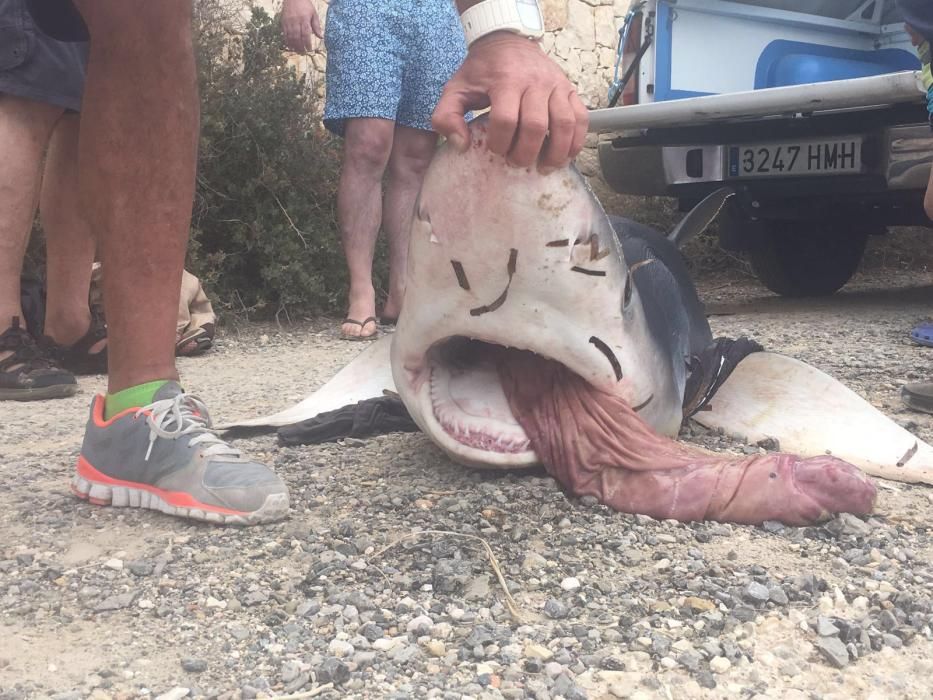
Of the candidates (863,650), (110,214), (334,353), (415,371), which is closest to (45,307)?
(334,353)

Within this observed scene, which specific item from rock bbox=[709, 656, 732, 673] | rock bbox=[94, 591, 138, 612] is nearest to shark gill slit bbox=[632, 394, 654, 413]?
rock bbox=[709, 656, 732, 673]

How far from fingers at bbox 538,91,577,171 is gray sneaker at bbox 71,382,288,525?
30.7 inches

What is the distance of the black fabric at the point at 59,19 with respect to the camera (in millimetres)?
1975

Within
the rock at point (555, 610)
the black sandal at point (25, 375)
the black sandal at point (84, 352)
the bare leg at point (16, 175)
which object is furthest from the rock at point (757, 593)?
the black sandal at point (84, 352)

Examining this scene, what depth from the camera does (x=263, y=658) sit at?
1.26 m

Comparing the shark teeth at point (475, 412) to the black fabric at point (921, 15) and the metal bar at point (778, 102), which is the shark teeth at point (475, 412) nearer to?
the black fabric at point (921, 15)

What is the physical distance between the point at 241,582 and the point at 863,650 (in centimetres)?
91

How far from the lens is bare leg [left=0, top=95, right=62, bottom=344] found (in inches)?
116

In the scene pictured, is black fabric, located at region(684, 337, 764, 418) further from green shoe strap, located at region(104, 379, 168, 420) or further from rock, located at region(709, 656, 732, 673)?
green shoe strap, located at region(104, 379, 168, 420)

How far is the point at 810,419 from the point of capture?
216cm

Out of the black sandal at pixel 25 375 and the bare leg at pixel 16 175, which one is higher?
the bare leg at pixel 16 175

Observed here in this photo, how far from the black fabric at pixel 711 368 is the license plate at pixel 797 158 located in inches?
92.3

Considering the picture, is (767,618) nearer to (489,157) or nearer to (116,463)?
(489,157)

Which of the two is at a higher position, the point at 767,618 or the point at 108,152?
the point at 108,152
